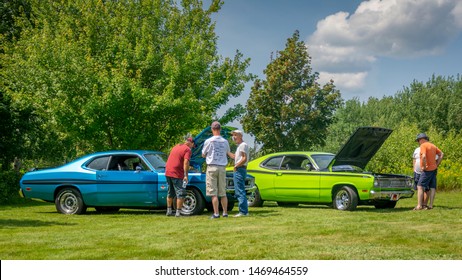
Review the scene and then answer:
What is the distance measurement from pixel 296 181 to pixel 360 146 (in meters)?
1.83

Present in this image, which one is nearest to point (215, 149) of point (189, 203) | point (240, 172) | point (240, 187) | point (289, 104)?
point (240, 172)

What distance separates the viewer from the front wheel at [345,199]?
1532 cm

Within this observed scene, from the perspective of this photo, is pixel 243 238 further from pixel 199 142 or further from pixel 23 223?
pixel 199 142

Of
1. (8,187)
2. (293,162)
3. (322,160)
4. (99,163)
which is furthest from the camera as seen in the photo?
(8,187)

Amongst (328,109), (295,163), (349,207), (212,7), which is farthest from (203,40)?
(328,109)

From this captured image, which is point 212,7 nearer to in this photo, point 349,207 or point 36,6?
point 36,6

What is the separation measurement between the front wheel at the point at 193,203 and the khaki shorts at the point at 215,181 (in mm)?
1067

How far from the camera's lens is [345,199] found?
15.6 m

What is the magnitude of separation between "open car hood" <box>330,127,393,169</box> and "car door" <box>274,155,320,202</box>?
708mm

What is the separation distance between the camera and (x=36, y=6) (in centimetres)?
3238

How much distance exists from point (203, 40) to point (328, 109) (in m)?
21.9

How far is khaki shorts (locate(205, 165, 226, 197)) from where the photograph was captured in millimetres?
13281

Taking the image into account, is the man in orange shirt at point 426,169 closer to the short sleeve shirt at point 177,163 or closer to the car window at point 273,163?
the car window at point 273,163

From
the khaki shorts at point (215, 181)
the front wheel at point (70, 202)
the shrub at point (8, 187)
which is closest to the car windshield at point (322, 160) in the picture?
the khaki shorts at point (215, 181)
